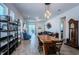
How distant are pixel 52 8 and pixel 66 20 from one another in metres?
0.64

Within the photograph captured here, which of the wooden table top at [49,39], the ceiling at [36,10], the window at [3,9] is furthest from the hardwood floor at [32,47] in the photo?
the window at [3,9]

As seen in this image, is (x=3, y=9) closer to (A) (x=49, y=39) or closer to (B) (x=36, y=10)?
(B) (x=36, y=10)

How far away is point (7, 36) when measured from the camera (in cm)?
319

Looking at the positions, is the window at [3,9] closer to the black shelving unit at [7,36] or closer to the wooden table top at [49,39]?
the black shelving unit at [7,36]

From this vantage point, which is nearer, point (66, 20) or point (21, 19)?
point (21, 19)

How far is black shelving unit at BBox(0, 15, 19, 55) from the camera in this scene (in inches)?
109

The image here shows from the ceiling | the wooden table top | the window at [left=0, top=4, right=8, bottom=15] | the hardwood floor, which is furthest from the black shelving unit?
the wooden table top

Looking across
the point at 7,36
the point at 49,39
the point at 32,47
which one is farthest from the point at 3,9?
the point at 49,39

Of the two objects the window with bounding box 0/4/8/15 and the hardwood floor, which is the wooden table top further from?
the window with bounding box 0/4/8/15

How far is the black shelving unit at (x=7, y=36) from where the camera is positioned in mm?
2756

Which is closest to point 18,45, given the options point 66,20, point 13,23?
point 13,23

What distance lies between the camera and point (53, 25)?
10.6 feet
